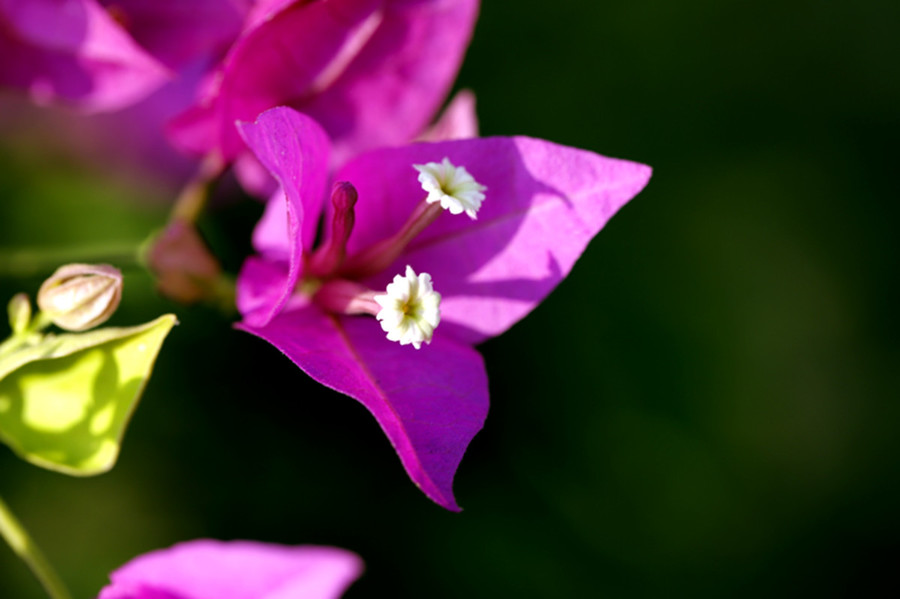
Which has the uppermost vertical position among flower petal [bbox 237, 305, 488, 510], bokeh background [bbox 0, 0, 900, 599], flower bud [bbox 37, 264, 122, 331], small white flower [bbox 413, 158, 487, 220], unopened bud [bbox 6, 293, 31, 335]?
small white flower [bbox 413, 158, 487, 220]

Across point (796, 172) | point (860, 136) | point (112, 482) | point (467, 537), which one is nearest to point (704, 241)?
point (796, 172)

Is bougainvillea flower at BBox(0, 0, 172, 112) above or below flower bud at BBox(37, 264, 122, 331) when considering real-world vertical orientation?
above

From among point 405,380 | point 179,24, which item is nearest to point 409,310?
point 405,380

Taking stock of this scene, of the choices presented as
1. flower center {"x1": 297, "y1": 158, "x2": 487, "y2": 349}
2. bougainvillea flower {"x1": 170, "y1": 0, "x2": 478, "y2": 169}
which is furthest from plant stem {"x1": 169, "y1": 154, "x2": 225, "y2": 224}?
flower center {"x1": 297, "y1": 158, "x2": 487, "y2": 349}

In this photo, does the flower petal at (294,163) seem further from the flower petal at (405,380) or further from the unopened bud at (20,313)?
the unopened bud at (20,313)

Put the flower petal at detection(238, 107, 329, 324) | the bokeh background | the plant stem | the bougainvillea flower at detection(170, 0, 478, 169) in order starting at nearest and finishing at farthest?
the flower petal at detection(238, 107, 329, 324) < the bougainvillea flower at detection(170, 0, 478, 169) < the plant stem < the bokeh background

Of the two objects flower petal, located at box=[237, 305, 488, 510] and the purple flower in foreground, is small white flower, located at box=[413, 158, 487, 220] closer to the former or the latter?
the purple flower in foreground

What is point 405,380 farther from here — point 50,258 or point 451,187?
point 50,258
